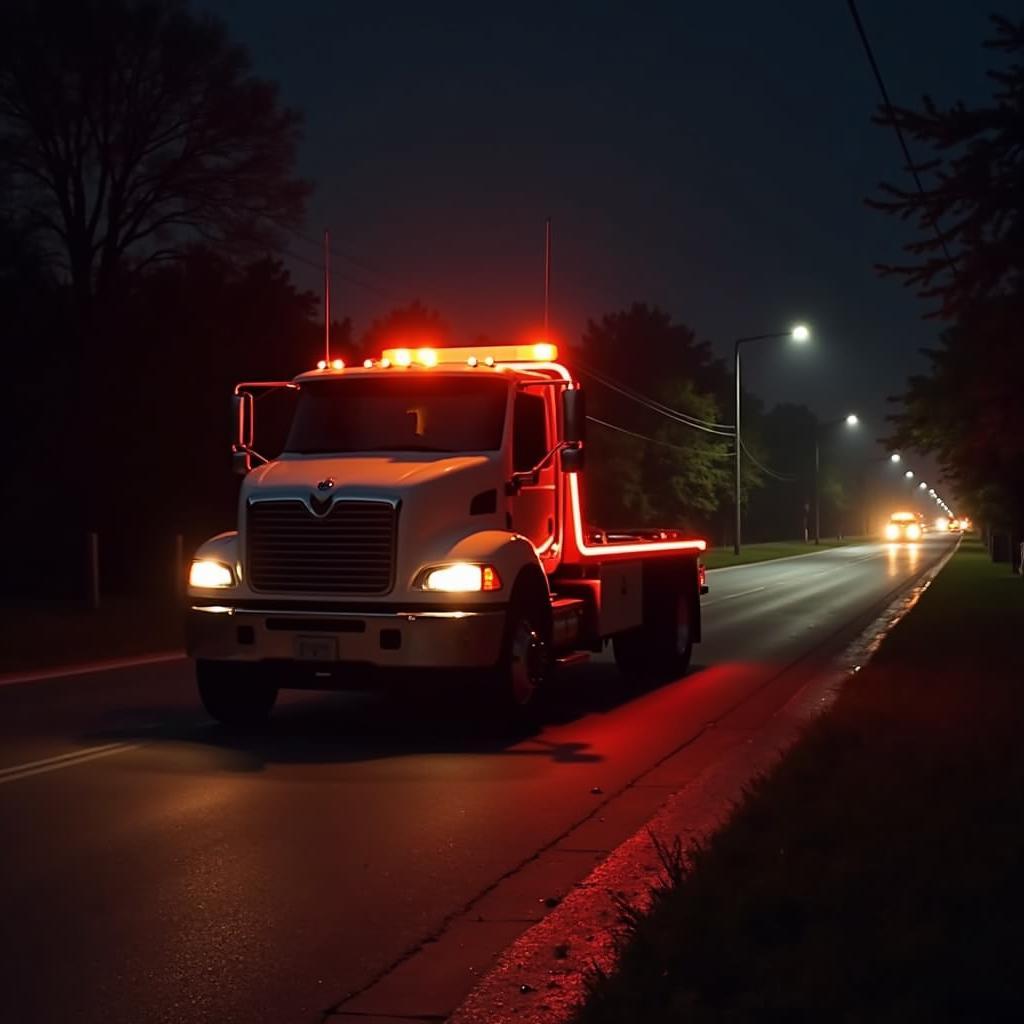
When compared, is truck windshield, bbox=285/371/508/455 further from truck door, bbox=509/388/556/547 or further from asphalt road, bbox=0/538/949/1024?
asphalt road, bbox=0/538/949/1024

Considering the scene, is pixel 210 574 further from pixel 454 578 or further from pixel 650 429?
pixel 650 429

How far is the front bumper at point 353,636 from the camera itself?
11.7m

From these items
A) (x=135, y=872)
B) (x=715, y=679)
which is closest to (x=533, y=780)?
(x=135, y=872)

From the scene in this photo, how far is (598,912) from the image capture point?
6.89 meters

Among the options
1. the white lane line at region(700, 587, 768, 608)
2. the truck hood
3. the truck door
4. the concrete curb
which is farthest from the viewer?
the white lane line at region(700, 587, 768, 608)

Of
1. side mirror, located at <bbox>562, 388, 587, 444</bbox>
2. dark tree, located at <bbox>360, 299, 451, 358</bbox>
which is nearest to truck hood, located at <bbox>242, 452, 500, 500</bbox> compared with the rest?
side mirror, located at <bbox>562, 388, 587, 444</bbox>

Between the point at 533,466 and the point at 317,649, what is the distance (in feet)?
8.63

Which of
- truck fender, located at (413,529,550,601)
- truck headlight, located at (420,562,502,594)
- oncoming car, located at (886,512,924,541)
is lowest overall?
truck headlight, located at (420,562,502,594)

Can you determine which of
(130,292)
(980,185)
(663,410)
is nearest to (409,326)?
(663,410)

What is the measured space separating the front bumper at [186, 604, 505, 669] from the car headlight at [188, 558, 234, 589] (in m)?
0.20

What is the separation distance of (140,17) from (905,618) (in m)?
21.8

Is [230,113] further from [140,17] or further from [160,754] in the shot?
[160,754]

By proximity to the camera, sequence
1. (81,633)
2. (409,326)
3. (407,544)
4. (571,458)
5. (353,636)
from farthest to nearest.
Result: (409,326) < (81,633) < (571,458) < (407,544) < (353,636)

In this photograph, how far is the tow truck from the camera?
467 inches
